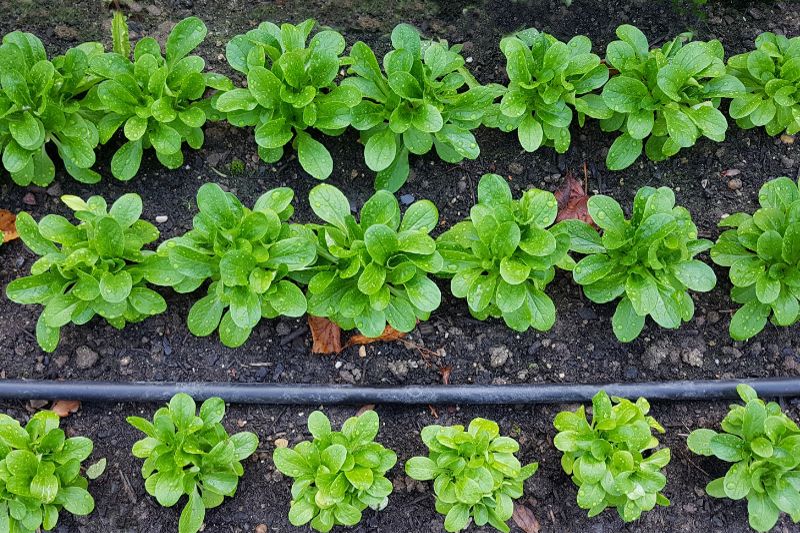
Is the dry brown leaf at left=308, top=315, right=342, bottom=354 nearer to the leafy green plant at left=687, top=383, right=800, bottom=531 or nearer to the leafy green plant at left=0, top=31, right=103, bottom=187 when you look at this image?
the leafy green plant at left=0, top=31, right=103, bottom=187

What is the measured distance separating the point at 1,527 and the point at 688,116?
9.93 feet

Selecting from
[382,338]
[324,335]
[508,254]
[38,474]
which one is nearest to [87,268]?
[38,474]

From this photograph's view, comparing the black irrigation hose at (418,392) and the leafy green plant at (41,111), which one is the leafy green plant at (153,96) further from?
the black irrigation hose at (418,392)

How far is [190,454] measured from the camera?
251cm

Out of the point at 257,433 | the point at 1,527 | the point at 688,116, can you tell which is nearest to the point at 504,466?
the point at 257,433

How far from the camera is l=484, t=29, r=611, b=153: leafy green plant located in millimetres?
2697

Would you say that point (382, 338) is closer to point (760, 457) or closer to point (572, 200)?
point (572, 200)

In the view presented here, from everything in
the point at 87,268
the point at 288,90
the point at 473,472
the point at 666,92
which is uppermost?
the point at 666,92

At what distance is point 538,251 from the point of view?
2424 millimetres

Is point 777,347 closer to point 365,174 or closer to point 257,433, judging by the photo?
point 365,174

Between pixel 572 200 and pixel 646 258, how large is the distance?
1.80 ft

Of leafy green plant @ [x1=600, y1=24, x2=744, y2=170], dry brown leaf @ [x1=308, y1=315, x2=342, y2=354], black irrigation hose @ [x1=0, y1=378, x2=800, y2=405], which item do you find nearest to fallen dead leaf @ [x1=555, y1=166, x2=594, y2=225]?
leafy green plant @ [x1=600, y1=24, x2=744, y2=170]

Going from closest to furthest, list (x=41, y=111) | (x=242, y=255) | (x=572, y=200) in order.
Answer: (x=242, y=255), (x=41, y=111), (x=572, y=200)

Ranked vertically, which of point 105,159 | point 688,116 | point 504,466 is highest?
point 688,116
